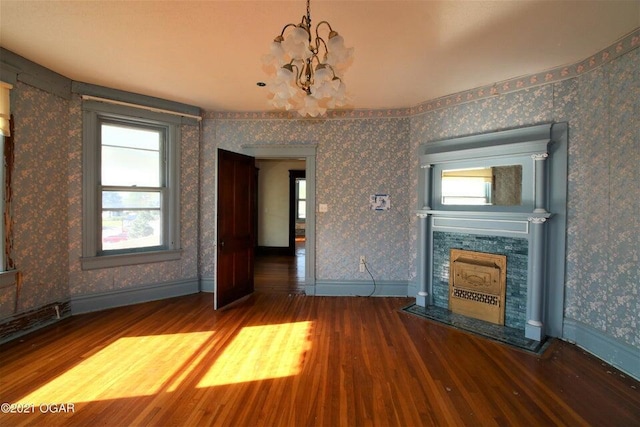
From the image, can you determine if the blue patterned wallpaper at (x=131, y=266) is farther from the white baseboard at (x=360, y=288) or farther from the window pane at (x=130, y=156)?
the white baseboard at (x=360, y=288)

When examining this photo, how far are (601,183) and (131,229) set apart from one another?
5290 millimetres

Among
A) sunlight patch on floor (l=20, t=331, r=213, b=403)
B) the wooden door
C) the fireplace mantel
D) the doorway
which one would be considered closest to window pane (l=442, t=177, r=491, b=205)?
the fireplace mantel

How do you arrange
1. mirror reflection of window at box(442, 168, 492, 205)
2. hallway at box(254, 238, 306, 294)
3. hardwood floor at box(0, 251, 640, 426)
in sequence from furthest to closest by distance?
hallway at box(254, 238, 306, 294) → mirror reflection of window at box(442, 168, 492, 205) → hardwood floor at box(0, 251, 640, 426)

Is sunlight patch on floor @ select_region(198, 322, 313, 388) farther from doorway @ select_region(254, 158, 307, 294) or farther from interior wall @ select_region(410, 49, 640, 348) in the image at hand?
doorway @ select_region(254, 158, 307, 294)

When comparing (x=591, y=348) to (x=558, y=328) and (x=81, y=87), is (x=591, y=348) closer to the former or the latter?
(x=558, y=328)

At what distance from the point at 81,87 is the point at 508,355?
5426mm

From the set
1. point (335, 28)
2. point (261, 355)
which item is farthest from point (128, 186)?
point (335, 28)

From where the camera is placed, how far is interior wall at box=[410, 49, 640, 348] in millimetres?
2322

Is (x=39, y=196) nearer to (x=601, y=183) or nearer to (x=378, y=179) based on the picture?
(x=378, y=179)

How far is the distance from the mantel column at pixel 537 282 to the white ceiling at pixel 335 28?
64.2 inches

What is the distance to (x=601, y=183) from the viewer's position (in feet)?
8.43

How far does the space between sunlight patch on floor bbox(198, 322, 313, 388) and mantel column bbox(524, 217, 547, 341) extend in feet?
7.42

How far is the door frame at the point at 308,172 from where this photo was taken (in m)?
4.27

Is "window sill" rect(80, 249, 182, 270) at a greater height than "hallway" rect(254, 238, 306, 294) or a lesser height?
greater
